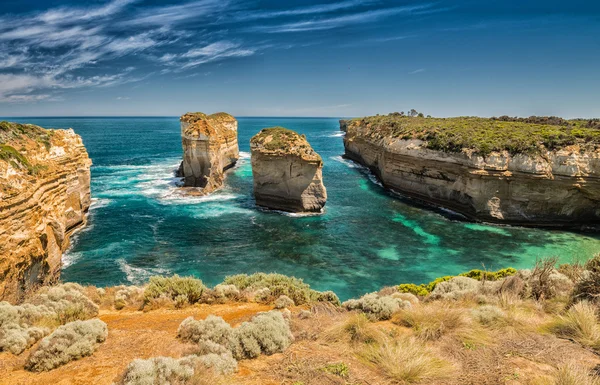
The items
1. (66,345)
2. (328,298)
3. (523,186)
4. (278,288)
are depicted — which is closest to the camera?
(66,345)

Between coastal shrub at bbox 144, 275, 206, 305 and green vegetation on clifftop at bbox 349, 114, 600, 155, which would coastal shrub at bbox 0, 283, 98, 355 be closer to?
coastal shrub at bbox 144, 275, 206, 305

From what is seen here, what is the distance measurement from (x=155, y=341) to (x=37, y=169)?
10.9 m

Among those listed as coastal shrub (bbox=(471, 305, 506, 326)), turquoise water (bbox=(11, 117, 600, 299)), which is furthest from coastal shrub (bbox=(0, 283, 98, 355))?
coastal shrub (bbox=(471, 305, 506, 326))

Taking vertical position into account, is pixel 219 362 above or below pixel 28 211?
below

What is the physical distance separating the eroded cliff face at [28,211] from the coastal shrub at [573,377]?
14.1 metres

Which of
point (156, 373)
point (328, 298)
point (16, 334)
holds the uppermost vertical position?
point (156, 373)

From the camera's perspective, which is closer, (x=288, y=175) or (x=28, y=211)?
(x=28, y=211)

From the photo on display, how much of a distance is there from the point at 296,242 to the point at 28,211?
16349 mm

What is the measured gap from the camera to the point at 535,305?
9.23 meters

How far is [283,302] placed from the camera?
10430mm

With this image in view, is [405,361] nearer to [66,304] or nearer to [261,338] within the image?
[261,338]

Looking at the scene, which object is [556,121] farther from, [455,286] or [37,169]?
[37,169]

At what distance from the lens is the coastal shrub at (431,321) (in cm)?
740

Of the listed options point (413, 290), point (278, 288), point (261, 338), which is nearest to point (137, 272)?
point (278, 288)
